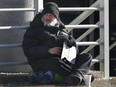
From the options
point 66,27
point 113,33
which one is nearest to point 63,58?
point 66,27

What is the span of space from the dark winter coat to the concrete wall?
0.74 m

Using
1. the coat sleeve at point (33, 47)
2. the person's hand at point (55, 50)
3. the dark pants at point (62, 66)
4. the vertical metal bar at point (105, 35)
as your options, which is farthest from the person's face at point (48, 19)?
the vertical metal bar at point (105, 35)

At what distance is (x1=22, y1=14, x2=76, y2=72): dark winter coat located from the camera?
7.16 meters

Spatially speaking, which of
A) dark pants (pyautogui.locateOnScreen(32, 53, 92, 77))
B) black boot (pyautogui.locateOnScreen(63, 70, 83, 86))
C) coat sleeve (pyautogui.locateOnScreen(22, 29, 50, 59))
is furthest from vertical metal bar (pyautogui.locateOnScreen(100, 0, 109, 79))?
coat sleeve (pyautogui.locateOnScreen(22, 29, 50, 59))

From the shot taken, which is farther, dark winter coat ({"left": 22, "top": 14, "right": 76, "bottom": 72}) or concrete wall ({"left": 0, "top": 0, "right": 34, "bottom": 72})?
concrete wall ({"left": 0, "top": 0, "right": 34, "bottom": 72})

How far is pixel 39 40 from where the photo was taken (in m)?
7.22

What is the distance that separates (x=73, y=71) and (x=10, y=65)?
1139mm

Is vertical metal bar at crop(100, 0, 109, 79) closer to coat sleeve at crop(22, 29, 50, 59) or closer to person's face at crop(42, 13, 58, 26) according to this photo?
person's face at crop(42, 13, 58, 26)

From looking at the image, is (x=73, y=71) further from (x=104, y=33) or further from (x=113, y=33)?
(x=113, y=33)

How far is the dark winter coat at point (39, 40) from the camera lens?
716 cm

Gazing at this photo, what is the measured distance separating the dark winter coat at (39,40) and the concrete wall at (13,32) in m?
0.74

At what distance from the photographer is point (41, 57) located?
23.6 ft

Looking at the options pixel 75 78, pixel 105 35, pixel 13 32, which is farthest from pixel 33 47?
pixel 105 35

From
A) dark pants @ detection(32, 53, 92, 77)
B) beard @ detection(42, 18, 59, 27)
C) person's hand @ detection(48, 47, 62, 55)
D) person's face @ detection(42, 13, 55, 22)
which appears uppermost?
person's face @ detection(42, 13, 55, 22)
